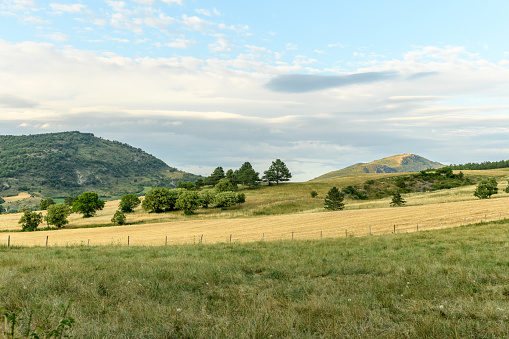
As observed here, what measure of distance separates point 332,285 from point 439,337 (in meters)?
4.45

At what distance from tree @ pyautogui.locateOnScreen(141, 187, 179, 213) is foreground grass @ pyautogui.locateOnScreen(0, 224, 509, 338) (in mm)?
79115

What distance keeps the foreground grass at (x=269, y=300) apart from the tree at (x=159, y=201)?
7912cm

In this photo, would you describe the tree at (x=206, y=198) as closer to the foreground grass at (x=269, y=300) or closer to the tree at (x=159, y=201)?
the tree at (x=159, y=201)

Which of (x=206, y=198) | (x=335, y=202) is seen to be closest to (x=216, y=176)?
(x=206, y=198)

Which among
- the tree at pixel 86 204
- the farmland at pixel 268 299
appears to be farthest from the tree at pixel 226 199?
the farmland at pixel 268 299

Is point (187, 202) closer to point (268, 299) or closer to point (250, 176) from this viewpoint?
point (250, 176)

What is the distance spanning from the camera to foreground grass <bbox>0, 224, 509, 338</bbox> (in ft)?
19.7

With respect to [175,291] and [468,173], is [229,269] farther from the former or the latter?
[468,173]

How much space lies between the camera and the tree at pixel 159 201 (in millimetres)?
90188

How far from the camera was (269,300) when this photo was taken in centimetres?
802

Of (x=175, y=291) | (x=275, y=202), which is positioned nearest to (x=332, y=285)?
(x=175, y=291)

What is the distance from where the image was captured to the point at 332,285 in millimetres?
9875

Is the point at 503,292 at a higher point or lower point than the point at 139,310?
lower

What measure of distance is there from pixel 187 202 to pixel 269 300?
81.2 meters
